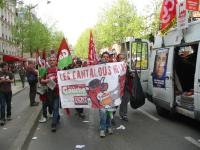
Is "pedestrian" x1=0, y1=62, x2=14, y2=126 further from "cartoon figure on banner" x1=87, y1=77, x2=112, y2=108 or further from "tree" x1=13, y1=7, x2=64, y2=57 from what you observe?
"tree" x1=13, y1=7, x2=64, y2=57

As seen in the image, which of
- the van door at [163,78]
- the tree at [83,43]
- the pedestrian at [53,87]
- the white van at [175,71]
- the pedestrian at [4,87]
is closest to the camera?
the white van at [175,71]

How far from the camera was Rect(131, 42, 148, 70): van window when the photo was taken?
14.9m

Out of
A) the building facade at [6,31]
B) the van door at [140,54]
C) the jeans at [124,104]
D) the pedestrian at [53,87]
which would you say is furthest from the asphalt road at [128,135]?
the building facade at [6,31]

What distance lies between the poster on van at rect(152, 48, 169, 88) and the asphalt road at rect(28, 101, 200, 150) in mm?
998

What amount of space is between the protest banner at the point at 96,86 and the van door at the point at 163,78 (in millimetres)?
1363

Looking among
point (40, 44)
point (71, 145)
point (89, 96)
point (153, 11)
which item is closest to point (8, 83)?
point (89, 96)

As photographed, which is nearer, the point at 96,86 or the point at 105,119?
the point at 105,119

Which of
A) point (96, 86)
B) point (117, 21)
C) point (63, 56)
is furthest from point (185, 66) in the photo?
point (117, 21)

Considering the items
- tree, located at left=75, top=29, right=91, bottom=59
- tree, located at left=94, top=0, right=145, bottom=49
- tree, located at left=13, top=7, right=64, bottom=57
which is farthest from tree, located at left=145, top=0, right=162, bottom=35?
tree, located at left=75, top=29, right=91, bottom=59

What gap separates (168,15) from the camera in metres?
10.3

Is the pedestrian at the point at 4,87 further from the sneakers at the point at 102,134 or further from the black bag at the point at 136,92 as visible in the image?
the black bag at the point at 136,92

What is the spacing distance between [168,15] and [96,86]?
9.62 feet

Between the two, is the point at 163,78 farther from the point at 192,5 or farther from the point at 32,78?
the point at 32,78

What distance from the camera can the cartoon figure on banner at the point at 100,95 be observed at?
28.8 feet
